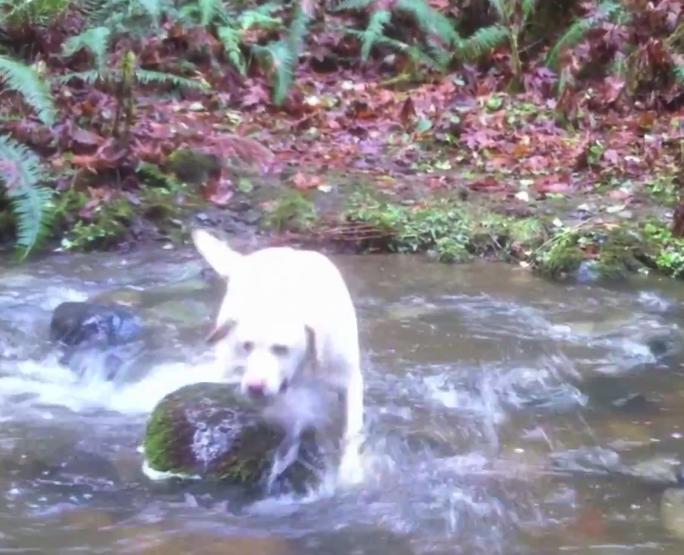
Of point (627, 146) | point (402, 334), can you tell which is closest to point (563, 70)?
point (627, 146)

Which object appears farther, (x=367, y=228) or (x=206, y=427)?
(x=367, y=228)

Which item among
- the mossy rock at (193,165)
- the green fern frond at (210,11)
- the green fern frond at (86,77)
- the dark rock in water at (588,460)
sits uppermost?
the green fern frond at (210,11)

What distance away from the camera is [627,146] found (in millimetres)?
10266

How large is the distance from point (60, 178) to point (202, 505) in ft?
15.4

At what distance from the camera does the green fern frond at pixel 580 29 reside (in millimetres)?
12000

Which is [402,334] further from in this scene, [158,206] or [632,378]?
[158,206]

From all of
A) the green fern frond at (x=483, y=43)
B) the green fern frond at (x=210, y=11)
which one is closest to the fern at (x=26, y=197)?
the green fern frond at (x=210, y=11)

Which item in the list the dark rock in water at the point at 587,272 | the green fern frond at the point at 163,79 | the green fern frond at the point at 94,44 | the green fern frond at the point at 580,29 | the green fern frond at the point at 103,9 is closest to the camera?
the dark rock in water at the point at 587,272

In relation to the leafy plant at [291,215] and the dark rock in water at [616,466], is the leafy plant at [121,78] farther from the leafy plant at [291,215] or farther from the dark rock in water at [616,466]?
the dark rock in water at [616,466]

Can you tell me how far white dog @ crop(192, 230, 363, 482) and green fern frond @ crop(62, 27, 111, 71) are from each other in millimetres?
5603

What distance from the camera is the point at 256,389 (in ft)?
14.5

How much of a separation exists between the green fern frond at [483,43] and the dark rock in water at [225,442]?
8.43 metres

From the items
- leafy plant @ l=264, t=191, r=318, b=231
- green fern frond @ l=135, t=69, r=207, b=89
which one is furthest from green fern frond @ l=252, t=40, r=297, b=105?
leafy plant @ l=264, t=191, r=318, b=231

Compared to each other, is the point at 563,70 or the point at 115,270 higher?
the point at 563,70
